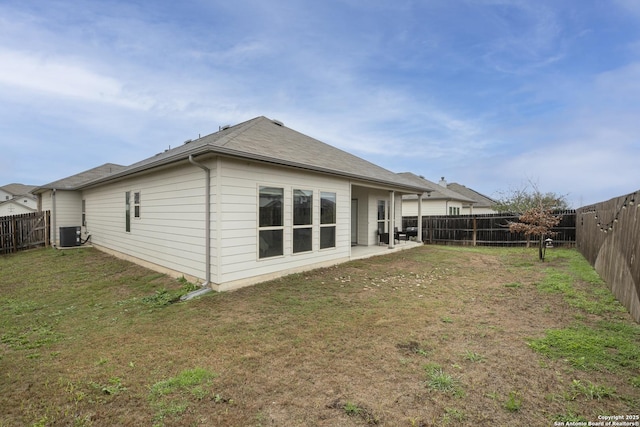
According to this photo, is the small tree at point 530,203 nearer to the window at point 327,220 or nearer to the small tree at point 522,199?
the small tree at point 522,199

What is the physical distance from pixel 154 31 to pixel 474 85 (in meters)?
13.2

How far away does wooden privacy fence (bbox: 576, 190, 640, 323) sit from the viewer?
456 cm

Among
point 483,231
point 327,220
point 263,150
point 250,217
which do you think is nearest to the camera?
point 250,217

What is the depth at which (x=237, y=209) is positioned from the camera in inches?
248

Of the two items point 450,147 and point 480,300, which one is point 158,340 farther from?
point 450,147

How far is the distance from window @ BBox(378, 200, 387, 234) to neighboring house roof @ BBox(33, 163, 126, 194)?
13.1 metres

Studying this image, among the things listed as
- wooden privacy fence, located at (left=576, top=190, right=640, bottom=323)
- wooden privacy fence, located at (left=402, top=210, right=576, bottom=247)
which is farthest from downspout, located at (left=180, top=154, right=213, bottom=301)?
wooden privacy fence, located at (left=402, top=210, right=576, bottom=247)

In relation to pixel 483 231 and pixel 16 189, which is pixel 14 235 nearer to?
pixel 483 231

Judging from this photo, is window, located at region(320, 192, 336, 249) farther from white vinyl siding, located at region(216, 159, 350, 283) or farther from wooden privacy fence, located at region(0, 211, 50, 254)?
wooden privacy fence, located at region(0, 211, 50, 254)

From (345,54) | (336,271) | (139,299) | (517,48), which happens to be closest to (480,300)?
(336,271)

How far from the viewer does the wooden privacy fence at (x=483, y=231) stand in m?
13.2

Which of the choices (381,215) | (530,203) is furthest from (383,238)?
(530,203)

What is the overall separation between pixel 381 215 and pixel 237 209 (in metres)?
8.60

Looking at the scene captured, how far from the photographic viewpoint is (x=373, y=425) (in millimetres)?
2342
